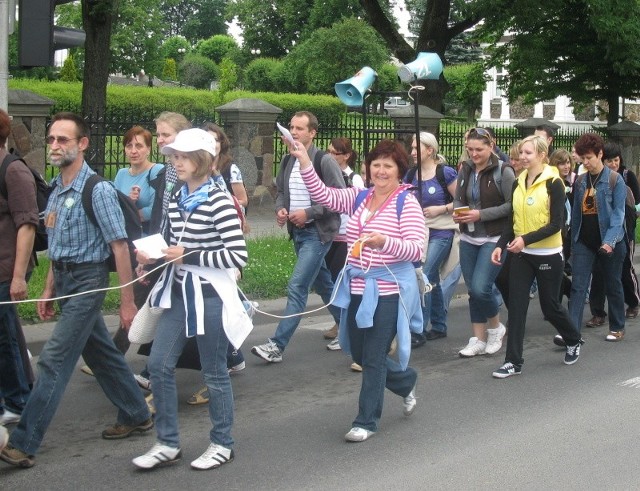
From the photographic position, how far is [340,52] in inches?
2116

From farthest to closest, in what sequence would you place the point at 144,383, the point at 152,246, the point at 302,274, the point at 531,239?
the point at 302,274
the point at 531,239
the point at 144,383
the point at 152,246

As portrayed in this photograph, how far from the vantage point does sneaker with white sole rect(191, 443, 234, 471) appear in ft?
17.9

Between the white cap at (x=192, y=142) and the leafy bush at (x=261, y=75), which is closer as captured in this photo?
the white cap at (x=192, y=142)

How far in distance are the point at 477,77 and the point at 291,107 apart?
13.2 m

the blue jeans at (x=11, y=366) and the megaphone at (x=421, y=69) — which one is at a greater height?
the megaphone at (x=421, y=69)

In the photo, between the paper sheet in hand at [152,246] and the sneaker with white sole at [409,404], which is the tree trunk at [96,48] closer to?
the sneaker with white sole at [409,404]

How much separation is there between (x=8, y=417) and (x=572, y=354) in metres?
4.35

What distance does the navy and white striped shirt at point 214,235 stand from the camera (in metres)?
5.24

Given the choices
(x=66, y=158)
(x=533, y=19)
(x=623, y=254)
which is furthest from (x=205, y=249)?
(x=533, y=19)

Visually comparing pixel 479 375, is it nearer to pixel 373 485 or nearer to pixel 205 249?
pixel 373 485

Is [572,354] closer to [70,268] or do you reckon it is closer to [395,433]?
[395,433]

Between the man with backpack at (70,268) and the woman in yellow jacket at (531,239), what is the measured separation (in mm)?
3083

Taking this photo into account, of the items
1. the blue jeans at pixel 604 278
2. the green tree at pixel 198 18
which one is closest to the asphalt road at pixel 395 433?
the blue jeans at pixel 604 278

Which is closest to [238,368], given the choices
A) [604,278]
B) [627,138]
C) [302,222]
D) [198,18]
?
[302,222]
